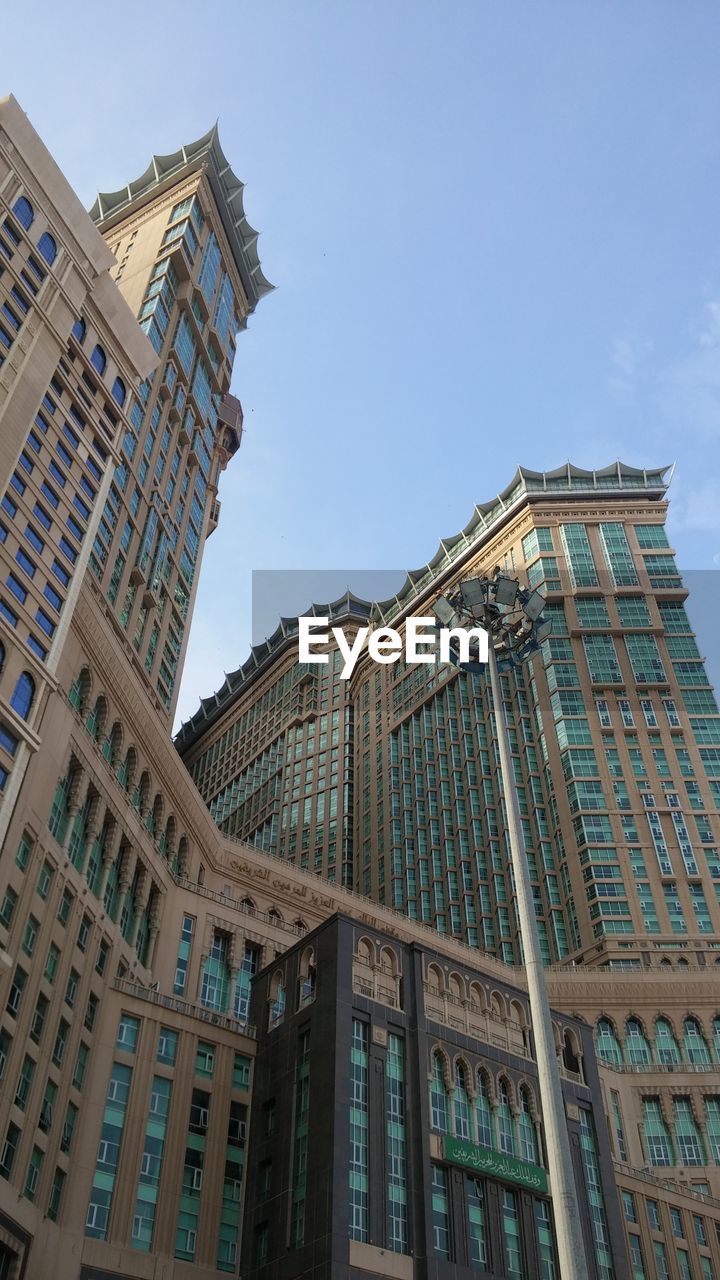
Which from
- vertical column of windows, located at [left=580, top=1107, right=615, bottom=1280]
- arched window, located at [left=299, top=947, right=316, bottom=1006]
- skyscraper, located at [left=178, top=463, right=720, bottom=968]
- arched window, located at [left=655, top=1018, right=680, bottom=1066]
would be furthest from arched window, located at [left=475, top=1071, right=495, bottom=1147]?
skyscraper, located at [left=178, top=463, right=720, bottom=968]

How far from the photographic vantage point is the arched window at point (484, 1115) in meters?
58.9

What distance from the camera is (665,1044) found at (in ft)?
302

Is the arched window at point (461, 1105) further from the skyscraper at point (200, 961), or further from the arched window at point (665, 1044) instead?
the arched window at point (665, 1044)

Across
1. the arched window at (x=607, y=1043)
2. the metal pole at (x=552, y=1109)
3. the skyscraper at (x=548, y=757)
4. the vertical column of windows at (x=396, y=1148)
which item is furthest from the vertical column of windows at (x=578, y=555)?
the metal pole at (x=552, y=1109)

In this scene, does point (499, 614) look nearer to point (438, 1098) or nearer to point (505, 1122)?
point (438, 1098)

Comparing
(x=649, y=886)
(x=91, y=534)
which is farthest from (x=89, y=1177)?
(x=649, y=886)

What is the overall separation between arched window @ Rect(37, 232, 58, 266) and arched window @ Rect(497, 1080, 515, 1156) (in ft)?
177

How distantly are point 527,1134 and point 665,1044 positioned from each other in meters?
35.0

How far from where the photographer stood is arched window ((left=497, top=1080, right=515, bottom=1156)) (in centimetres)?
5984

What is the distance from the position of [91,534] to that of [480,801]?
80700 millimetres

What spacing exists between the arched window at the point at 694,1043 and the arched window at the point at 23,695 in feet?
207

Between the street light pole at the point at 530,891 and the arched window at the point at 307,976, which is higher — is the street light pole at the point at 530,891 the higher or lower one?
the lower one

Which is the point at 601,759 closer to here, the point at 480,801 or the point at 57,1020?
the point at 480,801

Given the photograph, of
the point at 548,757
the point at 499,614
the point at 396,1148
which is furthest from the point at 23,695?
the point at 548,757
